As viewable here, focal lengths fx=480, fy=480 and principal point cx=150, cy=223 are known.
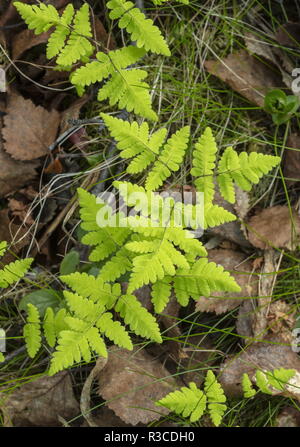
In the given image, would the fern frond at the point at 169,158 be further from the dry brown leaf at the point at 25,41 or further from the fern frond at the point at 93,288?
the dry brown leaf at the point at 25,41

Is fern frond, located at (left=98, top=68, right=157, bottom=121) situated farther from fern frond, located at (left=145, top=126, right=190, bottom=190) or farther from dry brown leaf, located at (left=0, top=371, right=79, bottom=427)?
dry brown leaf, located at (left=0, top=371, right=79, bottom=427)

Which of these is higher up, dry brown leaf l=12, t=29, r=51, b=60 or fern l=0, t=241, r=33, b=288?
dry brown leaf l=12, t=29, r=51, b=60

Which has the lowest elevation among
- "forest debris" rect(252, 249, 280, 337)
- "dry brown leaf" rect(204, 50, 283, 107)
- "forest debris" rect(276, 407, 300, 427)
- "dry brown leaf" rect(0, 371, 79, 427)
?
"forest debris" rect(276, 407, 300, 427)

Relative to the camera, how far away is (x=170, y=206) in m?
3.00

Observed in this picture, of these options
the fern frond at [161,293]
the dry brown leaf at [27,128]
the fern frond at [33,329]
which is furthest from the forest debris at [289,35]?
the fern frond at [33,329]

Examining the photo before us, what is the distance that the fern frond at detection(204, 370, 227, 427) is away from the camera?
323 cm

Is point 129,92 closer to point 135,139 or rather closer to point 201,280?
point 135,139

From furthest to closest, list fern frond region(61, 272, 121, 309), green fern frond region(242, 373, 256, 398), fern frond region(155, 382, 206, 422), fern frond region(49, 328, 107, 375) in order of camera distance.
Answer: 1. green fern frond region(242, 373, 256, 398)
2. fern frond region(155, 382, 206, 422)
3. fern frond region(61, 272, 121, 309)
4. fern frond region(49, 328, 107, 375)

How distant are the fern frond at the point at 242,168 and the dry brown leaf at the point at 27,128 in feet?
4.53

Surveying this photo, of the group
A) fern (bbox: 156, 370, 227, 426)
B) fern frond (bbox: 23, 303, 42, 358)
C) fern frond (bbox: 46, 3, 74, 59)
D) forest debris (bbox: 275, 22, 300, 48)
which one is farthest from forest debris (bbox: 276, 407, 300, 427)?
fern frond (bbox: 46, 3, 74, 59)

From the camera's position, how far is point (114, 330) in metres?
2.93

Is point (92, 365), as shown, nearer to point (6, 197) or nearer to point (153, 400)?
point (153, 400)

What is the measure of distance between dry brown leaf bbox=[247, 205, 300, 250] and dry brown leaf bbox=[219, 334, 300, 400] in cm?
70

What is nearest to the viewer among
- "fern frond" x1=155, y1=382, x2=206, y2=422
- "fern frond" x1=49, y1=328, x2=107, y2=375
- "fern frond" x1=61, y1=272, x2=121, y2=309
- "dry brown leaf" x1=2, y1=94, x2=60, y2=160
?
"fern frond" x1=49, y1=328, x2=107, y2=375
